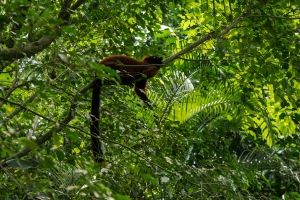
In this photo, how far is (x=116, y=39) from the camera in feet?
13.8

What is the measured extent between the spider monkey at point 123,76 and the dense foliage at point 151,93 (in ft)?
0.24

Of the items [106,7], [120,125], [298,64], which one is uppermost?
[106,7]

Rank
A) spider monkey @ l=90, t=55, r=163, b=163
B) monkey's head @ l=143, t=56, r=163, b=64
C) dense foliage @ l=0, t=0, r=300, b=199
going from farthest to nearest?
monkey's head @ l=143, t=56, r=163, b=64 < spider monkey @ l=90, t=55, r=163, b=163 < dense foliage @ l=0, t=0, r=300, b=199

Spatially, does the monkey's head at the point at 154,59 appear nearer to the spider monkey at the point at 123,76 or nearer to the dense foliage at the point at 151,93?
the spider monkey at the point at 123,76

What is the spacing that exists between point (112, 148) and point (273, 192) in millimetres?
5468

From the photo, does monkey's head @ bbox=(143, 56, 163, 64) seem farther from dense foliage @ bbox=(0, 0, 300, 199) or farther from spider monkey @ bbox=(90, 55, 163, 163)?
dense foliage @ bbox=(0, 0, 300, 199)

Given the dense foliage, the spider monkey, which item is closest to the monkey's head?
the spider monkey

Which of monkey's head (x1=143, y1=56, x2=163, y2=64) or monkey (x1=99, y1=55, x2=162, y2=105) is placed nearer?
monkey (x1=99, y1=55, x2=162, y2=105)

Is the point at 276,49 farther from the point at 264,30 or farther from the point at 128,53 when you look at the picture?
the point at 128,53

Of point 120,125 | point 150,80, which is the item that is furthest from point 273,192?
point 120,125

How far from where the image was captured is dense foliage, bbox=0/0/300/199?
9.22 feet

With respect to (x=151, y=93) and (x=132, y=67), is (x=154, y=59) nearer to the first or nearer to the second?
(x=132, y=67)

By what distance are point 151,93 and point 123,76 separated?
3.93ft

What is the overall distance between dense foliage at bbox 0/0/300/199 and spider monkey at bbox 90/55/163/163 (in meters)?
0.07
